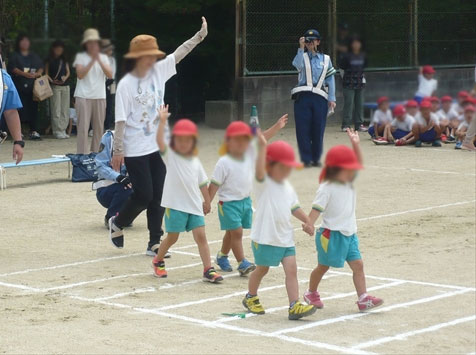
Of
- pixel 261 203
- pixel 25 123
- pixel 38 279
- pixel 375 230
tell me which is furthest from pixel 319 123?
pixel 25 123

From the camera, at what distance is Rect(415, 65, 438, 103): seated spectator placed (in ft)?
8.50

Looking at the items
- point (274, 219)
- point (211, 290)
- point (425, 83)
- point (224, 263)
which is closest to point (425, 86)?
point (425, 83)

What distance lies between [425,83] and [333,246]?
523cm

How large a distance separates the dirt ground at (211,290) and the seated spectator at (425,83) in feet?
5.44

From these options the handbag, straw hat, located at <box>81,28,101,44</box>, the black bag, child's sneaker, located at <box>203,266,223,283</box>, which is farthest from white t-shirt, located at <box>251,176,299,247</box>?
the handbag

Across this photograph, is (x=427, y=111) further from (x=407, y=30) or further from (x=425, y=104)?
(x=407, y=30)

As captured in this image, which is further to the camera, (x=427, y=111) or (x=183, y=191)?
(x=183, y=191)

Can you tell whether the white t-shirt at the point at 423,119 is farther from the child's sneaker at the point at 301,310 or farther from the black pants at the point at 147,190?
the black pants at the point at 147,190

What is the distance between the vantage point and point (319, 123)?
5922mm

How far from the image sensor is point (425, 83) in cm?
262

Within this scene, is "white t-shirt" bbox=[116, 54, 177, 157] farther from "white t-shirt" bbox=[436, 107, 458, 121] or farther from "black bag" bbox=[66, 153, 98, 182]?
"black bag" bbox=[66, 153, 98, 182]

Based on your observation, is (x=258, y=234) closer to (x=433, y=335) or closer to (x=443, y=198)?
(x=433, y=335)

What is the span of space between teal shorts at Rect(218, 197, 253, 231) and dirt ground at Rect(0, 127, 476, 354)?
23.2 inches

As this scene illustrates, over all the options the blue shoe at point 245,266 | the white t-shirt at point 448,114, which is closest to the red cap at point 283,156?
the white t-shirt at point 448,114
